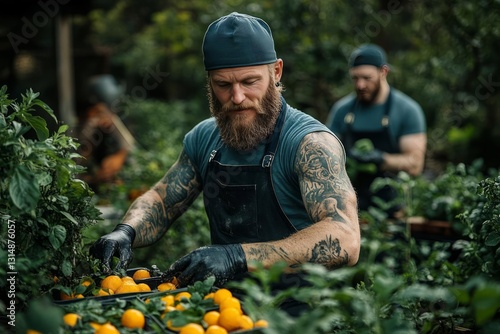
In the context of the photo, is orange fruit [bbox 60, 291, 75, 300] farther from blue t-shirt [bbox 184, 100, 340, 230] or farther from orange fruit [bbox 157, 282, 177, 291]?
blue t-shirt [bbox 184, 100, 340, 230]

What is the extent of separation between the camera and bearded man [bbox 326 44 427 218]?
595 centimetres

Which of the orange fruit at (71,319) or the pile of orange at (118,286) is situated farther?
the pile of orange at (118,286)

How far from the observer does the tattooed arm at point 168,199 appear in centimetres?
333

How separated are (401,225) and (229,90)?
2.67m

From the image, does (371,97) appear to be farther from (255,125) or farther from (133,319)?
(133,319)

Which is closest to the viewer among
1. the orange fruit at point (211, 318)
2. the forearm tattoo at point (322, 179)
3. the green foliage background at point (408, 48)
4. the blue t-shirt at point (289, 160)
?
the orange fruit at point (211, 318)

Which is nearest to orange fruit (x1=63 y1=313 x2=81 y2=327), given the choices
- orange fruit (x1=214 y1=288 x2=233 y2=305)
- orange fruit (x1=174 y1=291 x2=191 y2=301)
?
orange fruit (x1=174 y1=291 x2=191 y2=301)

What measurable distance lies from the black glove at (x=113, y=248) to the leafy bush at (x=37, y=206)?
0.16m

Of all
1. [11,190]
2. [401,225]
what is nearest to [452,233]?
[401,225]

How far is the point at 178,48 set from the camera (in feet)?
43.0

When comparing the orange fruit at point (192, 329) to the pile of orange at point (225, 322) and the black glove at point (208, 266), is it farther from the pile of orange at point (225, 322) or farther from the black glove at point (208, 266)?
the black glove at point (208, 266)

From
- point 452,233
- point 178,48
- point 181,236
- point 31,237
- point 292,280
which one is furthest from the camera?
point 178,48

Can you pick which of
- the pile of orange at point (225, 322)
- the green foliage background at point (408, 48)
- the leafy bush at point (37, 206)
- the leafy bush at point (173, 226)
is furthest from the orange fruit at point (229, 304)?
the green foliage background at point (408, 48)

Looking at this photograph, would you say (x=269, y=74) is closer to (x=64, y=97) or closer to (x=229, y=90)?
(x=229, y=90)
